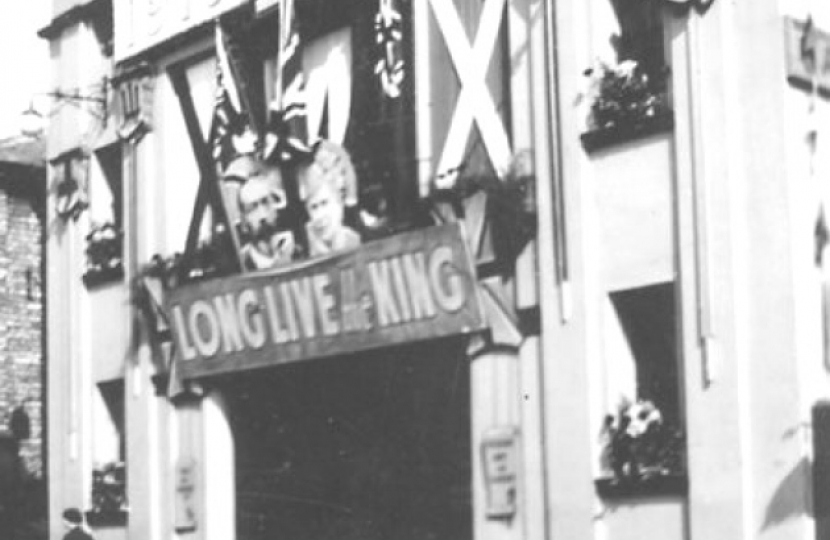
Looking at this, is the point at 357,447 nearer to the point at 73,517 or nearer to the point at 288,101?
the point at 288,101

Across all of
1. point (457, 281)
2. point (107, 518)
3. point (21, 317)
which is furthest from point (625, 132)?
point (21, 317)

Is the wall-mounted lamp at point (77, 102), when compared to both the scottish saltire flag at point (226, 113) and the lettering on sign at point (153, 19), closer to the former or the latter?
the lettering on sign at point (153, 19)

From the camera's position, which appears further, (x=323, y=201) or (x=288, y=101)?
(x=288, y=101)

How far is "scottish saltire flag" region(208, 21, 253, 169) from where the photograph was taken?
2205 centimetres

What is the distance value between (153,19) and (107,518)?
6660mm

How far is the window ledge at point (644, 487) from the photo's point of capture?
53.5 feet

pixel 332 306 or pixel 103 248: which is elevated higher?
pixel 103 248

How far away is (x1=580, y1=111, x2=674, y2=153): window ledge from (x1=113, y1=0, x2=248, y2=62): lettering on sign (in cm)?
658

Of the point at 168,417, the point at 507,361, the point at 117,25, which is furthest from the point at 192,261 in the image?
the point at 507,361

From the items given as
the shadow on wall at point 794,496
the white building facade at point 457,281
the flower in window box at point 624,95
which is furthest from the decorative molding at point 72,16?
the shadow on wall at point 794,496

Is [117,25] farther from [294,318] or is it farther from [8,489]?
[8,489]

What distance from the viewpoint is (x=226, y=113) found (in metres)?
22.3

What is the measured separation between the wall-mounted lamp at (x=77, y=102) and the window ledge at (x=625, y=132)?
9743 millimetres

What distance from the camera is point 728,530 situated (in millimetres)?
15625
